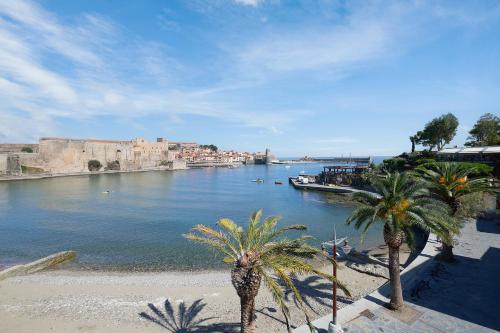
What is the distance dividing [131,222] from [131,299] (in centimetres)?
1901

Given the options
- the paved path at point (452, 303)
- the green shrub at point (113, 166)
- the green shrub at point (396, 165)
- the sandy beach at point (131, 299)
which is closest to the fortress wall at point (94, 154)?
the green shrub at point (113, 166)

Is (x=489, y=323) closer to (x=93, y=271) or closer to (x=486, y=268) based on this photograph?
(x=486, y=268)

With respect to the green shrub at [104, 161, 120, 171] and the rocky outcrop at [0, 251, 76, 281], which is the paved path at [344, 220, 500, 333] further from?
the green shrub at [104, 161, 120, 171]

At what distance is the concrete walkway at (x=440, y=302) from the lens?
896 cm

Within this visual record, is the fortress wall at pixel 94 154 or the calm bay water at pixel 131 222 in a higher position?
the fortress wall at pixel 94 154

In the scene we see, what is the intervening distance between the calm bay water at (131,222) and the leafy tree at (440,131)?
1131 inches

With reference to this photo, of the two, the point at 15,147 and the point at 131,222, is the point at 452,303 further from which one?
the point at 15,147

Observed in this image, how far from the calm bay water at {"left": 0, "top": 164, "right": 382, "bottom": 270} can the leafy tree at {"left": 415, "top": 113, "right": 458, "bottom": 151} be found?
94.2 feet

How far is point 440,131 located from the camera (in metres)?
59.6

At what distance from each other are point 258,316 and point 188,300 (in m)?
3.52

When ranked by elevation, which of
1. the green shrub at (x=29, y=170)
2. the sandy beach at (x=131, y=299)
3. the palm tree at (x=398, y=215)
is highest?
the palm tree at (x=398, y=215)

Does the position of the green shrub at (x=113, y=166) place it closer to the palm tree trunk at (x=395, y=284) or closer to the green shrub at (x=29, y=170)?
the green shrub at (x=29, y=170)

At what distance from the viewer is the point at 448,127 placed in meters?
58.4

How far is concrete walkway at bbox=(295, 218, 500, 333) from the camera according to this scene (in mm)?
8961
